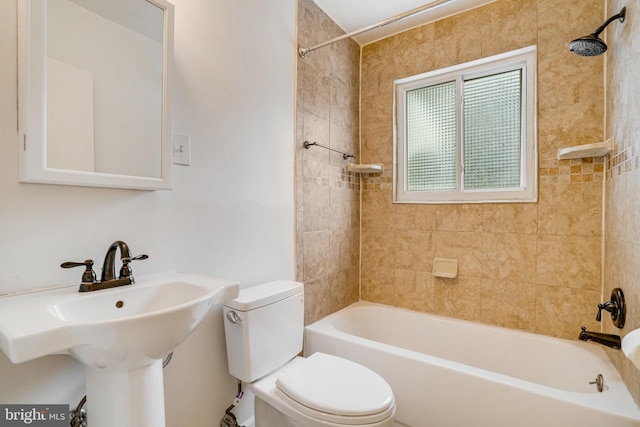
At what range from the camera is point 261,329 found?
1.40 meters

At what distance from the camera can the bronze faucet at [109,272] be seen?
3.19ft

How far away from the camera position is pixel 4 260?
880 mm

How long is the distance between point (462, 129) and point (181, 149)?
1.87 metres

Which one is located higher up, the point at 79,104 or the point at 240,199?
the point at 79,104

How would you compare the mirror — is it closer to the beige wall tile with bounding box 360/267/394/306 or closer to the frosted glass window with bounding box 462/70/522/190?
the beige wall tile with bounding box 360/267/394/306

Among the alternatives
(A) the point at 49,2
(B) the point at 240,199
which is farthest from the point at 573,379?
(A) the point at 49,2

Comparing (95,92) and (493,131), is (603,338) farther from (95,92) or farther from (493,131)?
(95,92)

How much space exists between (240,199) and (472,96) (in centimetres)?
177

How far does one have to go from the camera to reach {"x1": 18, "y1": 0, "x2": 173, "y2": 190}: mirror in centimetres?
89

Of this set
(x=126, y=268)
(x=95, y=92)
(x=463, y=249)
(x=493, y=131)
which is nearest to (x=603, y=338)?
(x=463, y=249)

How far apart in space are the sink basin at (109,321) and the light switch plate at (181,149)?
0.50 m

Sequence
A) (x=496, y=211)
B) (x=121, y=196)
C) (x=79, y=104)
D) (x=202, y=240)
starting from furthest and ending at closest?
(x=496, y=211)
(x=202, y=240)
(x=121, y=196)
(x=79, y=104)

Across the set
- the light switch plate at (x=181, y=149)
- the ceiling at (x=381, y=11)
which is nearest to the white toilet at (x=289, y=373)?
the light switch plate at (x=181, y=149)

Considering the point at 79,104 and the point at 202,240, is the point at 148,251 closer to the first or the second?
the point at 202,240
